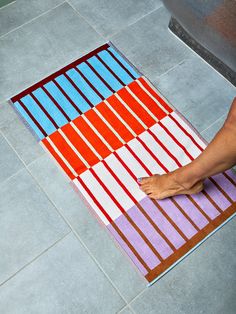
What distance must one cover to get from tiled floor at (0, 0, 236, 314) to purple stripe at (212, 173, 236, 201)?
108 mm

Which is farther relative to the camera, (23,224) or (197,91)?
(197,91)

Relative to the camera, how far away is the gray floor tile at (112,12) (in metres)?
1.84

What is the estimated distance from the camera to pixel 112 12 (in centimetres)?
188

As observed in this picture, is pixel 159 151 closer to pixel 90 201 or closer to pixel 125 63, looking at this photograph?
pixel 90 201

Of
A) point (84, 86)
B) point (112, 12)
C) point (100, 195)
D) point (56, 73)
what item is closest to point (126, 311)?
point (100, 195)

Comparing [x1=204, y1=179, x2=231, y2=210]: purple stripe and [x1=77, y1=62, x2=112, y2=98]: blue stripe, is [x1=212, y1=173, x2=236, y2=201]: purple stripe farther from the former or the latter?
[x1=77, y1=62, x2=112, y2=98]: blue stripe

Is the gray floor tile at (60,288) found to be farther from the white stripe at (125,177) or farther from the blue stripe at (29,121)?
the blue stripe at (29,121)

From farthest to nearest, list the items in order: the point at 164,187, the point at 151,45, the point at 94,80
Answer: the point at 151,45 → the point at 94,80 → the point at 164,187

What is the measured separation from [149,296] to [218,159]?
58 cm

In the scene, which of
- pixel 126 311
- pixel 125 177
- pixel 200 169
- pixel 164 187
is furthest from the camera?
pixel 125 177

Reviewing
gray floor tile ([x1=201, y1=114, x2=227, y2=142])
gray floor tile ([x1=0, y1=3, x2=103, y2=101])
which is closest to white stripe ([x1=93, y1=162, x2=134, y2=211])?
gray floor tile ([x1=201, y1=114, x2=227, y2=142])

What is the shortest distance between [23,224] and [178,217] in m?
0.59

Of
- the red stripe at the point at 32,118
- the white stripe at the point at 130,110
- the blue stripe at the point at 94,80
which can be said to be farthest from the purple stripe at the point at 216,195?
the red stripe at the point at 32,118

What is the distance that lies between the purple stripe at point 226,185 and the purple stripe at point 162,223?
0.27 m
